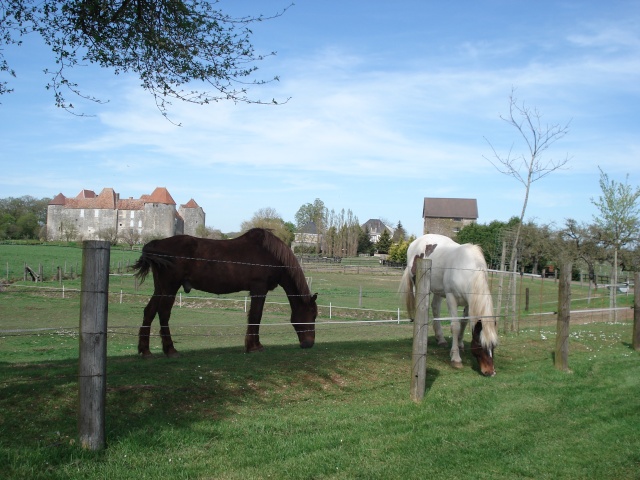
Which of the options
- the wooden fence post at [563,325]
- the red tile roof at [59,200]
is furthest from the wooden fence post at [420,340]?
the red tile roof at [59,200]

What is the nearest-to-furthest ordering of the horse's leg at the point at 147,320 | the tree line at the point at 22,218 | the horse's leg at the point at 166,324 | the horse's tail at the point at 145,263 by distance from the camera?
the horse's tail at the point at 145,263 → the horse's leg at the point at 147,320 → the horse's leg at the point at 166,324 → the tree line at the point at 22,218

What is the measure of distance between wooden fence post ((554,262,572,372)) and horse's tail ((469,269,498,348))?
47.6 inches

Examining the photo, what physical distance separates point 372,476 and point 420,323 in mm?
2657

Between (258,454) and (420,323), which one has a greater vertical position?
(420,323)

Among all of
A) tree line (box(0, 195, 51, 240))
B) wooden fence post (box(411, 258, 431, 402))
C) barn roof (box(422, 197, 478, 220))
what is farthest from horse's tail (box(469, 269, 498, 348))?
barn roof (box(422, 197, 478, 220))

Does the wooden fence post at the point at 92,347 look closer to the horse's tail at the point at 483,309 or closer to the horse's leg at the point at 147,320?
the horse's leg at the point at 147,320

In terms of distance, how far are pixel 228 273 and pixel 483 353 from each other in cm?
406

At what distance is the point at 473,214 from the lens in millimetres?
102438

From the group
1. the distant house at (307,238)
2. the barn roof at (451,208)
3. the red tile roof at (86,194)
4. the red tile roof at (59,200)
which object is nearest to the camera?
the distant house at (307,238)

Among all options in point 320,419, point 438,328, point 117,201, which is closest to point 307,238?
point 117,201

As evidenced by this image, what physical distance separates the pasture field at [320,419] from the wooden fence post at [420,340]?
0.55 feet

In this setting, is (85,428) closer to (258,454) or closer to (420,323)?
(258,454)

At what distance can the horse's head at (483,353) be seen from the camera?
26.8ft

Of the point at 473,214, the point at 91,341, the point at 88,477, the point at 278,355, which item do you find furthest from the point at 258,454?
the point at 473,214
